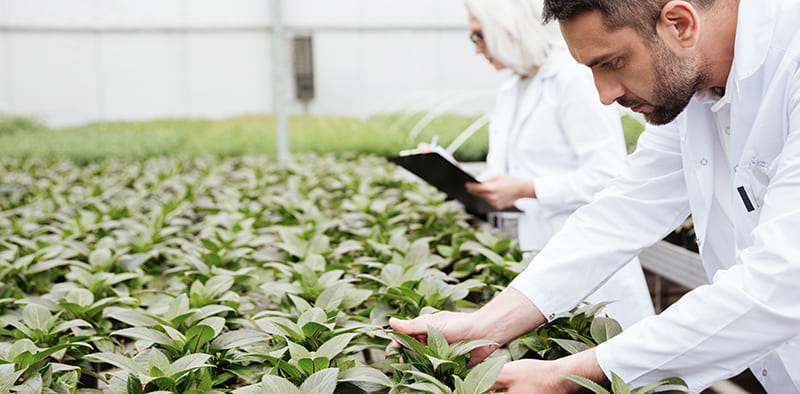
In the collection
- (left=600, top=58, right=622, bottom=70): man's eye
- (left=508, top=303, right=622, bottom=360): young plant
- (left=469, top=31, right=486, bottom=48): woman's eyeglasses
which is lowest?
(left=508, top=303, right=622, bottom=360): young plant

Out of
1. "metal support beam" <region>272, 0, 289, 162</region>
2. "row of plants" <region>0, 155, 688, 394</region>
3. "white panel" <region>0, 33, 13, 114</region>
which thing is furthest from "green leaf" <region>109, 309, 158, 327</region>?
"white panel" <region>0, 33, 13, 114</region>

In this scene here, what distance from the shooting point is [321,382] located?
3.77 ft

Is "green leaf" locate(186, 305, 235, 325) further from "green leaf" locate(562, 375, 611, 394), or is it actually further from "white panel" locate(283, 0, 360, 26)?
"white panel" locate(283, 0, 360, 26)

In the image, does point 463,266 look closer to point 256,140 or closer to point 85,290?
point 85,290

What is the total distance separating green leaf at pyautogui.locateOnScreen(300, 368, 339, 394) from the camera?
1.13 m

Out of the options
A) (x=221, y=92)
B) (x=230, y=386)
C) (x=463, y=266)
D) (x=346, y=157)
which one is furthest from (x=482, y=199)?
(x=221, y=92)

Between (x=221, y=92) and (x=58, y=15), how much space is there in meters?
2.24

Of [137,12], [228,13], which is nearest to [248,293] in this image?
[228,13]

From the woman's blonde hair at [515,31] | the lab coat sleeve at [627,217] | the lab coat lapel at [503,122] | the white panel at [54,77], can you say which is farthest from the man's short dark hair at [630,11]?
the white panel at [54,77]

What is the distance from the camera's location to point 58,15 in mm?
8648

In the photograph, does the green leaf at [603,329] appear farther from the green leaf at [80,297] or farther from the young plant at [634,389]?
the green leaf at [80,297]

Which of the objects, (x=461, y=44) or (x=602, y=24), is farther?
(x=461, y=44)

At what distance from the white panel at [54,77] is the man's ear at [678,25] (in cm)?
887

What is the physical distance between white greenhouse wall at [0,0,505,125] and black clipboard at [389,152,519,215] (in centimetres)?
568
